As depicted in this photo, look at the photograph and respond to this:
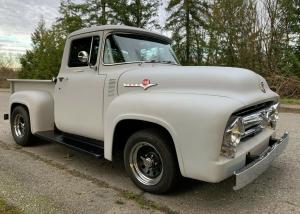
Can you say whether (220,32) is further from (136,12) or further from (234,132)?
(234,132)

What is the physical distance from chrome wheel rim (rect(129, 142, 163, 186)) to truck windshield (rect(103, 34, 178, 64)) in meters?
1.28

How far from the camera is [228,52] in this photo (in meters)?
17.0

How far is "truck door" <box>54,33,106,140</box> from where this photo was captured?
4.75 metres

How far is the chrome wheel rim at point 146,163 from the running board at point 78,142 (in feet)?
1.65

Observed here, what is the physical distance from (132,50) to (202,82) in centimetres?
150

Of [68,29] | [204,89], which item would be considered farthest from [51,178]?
[68,29]

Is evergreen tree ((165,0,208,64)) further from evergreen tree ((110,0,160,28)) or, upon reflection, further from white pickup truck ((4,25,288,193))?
white pickup truck ((4,25,288,193))

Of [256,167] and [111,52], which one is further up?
[111,52]

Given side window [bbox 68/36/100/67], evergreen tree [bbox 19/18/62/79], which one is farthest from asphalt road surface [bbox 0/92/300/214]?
evergreen tree [bbox 19/18/62/79]

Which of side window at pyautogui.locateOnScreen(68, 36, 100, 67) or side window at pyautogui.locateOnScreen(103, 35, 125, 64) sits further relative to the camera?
side window at pyautogui.locateOnScreen(68, 36, 100, 67)

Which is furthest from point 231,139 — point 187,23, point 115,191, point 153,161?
point 187,23

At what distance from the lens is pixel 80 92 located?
16.4 feet

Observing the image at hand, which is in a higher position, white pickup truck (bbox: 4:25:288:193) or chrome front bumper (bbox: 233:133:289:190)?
white pickup truck (bbox: 4:25:288:193)

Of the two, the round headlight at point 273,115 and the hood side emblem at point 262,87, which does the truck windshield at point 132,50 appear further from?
the round headlight at point 273,115
